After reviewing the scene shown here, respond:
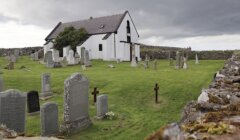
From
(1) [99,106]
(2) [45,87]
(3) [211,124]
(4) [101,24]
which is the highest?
(4) [101,24]

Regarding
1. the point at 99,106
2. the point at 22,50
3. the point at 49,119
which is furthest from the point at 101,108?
the point at 22,50

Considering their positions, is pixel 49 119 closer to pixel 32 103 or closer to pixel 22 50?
pixel 32 103

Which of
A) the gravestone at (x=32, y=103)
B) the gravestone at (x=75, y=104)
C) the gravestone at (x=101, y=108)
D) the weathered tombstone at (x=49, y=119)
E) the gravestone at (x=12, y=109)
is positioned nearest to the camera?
the gravestone at (x=12, y=109)

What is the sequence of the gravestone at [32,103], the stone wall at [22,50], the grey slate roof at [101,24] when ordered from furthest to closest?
the stone wall at [22,50], the grey slate roof at [101,24], the gravestone at [32,103]

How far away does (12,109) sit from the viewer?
45.4 feet

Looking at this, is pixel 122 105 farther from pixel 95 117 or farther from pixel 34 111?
pixel 34 111

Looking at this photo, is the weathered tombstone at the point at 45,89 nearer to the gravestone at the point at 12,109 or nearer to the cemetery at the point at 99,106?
the cemetery at the point at 99,106

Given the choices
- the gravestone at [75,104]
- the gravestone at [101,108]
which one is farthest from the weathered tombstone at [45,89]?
the gravestone at [75,104]

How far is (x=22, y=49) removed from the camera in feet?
238

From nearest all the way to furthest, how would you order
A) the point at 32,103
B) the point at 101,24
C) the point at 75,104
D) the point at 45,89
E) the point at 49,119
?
the point at 49,119 < the point at 75,104 < the point at 32,103 < the point at 45,89 < the point at 101,24

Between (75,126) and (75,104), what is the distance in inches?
36.1

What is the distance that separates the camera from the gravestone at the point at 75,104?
16172 millimetres

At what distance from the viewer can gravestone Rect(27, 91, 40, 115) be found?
19172mm

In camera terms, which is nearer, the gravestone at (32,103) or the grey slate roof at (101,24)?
the gravestone at (32,103)
